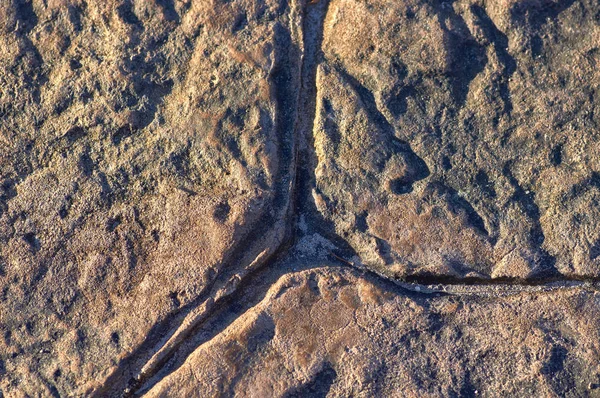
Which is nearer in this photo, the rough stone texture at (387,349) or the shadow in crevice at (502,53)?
the rough stone texture at (387,349)

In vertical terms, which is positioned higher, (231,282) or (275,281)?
(231,282)

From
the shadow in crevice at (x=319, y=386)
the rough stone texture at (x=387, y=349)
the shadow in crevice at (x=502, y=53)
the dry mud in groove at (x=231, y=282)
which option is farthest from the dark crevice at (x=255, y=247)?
the shadow in crevice at (x=502, y=53)

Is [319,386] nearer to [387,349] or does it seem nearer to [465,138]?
[387,349]

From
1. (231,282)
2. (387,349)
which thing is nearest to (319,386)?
(387,349)

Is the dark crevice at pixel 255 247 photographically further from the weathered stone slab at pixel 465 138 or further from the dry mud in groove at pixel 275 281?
the weathered stone slab at pixel 465 138

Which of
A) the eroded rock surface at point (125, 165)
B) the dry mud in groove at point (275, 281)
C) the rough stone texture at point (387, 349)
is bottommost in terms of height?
the rough stone texture at point (387, 349)

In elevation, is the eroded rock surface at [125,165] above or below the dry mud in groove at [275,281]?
above

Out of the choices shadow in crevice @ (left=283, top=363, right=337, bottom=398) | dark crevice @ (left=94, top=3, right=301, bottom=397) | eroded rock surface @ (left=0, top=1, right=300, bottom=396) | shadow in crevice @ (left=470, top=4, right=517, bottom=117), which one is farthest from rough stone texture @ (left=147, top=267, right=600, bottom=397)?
shadow in crevice @ (left=470, top=4, right=517, bottom=117)
